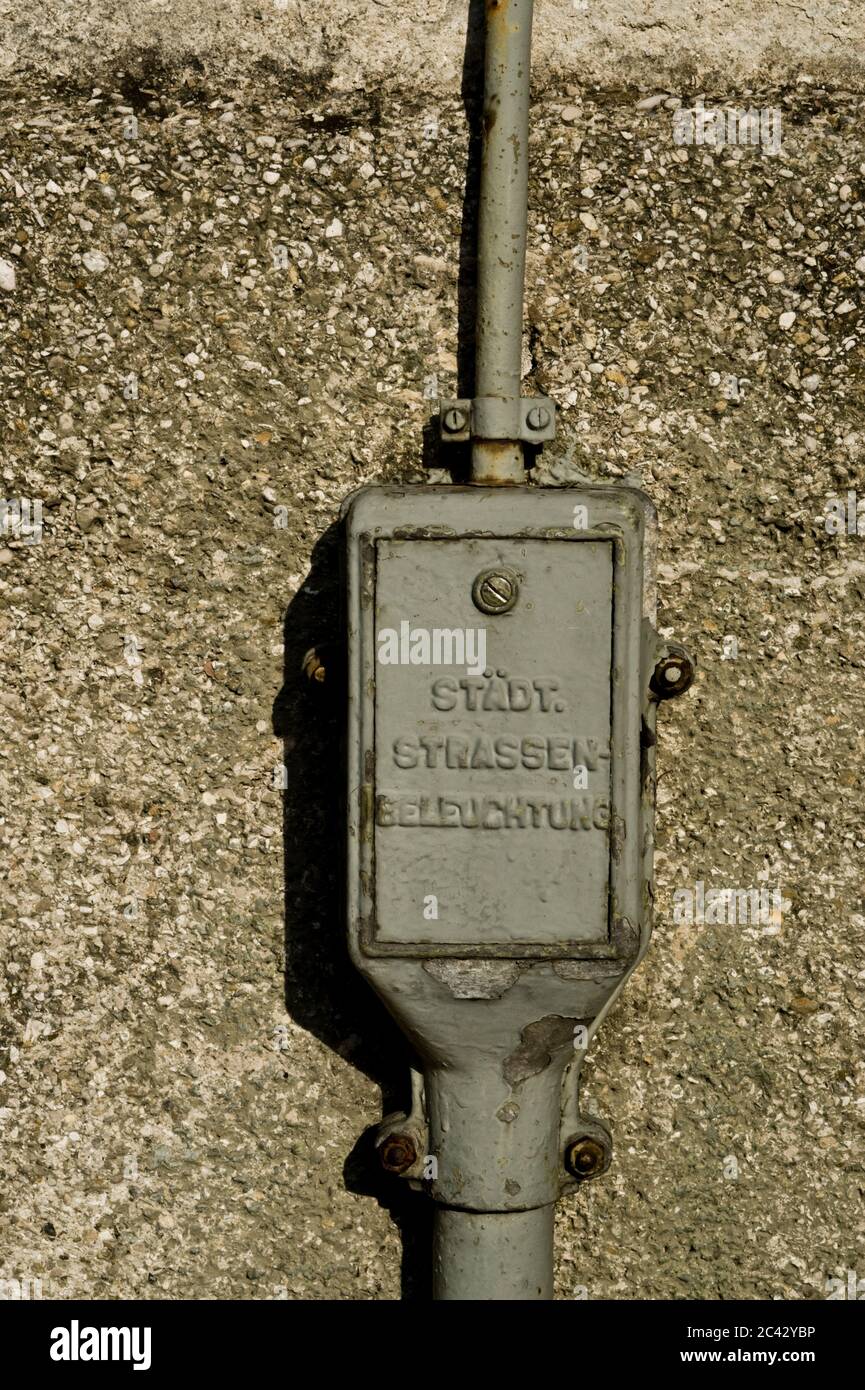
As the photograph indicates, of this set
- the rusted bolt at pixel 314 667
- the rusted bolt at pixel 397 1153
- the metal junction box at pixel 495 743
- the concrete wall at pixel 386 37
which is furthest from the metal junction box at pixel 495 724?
the concrete wall at pixel 386 37

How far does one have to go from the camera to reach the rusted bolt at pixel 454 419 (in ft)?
4.42

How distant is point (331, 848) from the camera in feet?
4.68

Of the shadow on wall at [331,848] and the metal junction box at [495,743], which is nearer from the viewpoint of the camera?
the metal junction box at [495,743]

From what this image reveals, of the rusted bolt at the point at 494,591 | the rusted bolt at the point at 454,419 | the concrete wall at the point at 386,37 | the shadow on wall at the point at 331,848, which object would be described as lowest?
the shadow on wall at the point at 331,848

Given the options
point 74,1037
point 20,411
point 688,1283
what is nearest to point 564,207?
point 20,411

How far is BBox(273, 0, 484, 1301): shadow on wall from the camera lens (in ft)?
4.63

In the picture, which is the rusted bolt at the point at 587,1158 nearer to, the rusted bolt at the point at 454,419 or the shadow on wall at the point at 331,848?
the shadow on wall at the point at 331,848

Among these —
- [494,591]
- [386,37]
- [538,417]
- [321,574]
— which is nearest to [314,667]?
[321,574]

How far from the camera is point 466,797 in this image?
1.24 m

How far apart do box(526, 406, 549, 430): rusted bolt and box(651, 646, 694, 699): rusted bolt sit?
0.29 m

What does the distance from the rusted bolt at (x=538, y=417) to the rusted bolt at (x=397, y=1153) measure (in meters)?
0.79

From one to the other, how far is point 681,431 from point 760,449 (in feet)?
0.31

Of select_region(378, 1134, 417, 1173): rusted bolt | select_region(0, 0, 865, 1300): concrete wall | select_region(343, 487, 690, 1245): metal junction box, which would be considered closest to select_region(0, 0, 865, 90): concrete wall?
select_region(0, 0, 865, 1300): concrete wall

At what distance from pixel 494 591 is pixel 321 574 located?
278 mm
